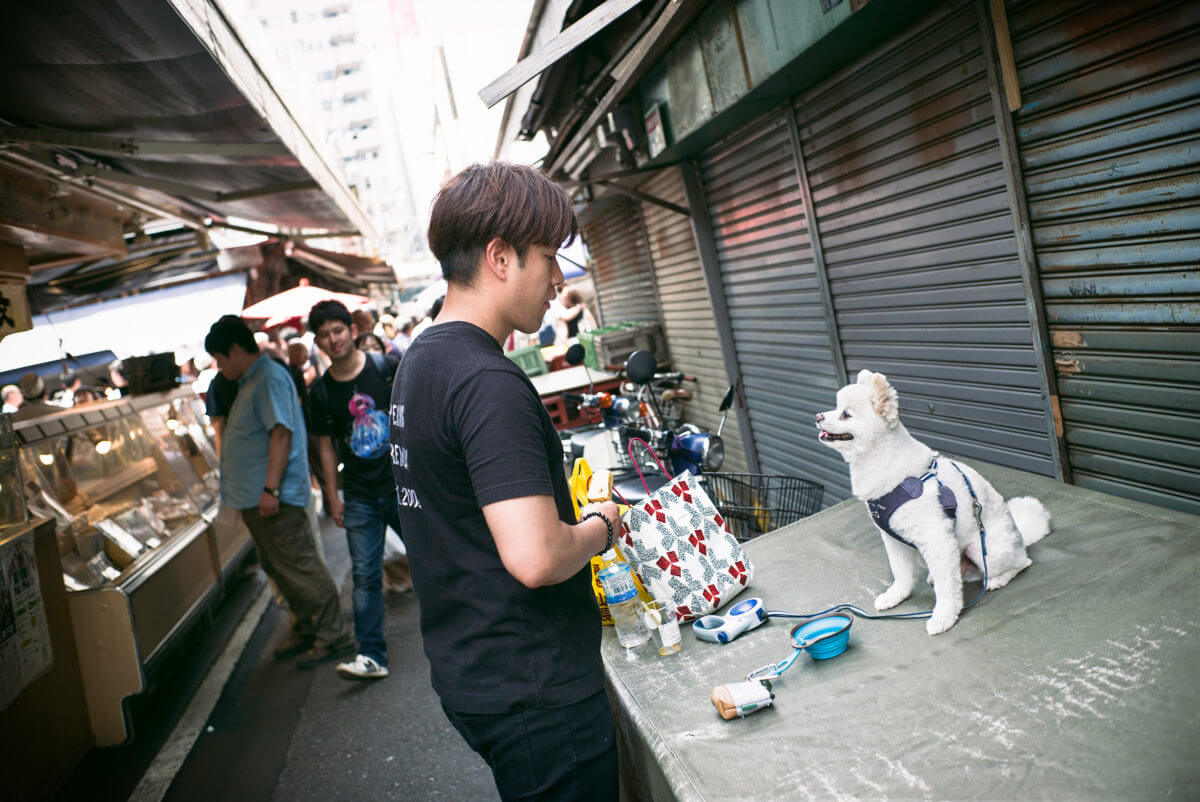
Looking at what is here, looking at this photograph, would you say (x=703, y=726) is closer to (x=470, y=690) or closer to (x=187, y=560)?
(x=470, y=690)

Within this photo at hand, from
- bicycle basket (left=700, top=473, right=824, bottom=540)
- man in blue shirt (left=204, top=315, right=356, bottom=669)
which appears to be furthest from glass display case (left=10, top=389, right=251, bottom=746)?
bicycle basket (left=700, top=473, right=824, bottom=540)

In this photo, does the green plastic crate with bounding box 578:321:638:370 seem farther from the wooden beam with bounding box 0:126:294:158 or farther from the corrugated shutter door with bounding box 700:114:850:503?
the wooden beam with bounding box 0:126:294:158

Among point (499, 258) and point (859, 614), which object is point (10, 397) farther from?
point (859, 614)

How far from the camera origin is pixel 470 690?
1771mm

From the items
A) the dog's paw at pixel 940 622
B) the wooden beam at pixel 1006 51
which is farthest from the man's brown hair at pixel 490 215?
the wooden beam at pixel 1006 51

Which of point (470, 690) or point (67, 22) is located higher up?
point (67, 22)

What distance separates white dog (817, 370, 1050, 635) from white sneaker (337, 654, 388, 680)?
3.90 metres

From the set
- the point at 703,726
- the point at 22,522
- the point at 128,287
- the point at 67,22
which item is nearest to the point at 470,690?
the point at 703,726

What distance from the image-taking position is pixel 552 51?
3646mm

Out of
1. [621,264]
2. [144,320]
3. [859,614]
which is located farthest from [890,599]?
[144,320]

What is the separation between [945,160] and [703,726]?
3071 mm

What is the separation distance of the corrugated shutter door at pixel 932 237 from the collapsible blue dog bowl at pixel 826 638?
1876 mm

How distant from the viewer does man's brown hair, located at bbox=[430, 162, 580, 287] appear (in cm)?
171

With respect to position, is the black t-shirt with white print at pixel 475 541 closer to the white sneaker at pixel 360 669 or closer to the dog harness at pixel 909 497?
the dog harness at pixel 909 497
